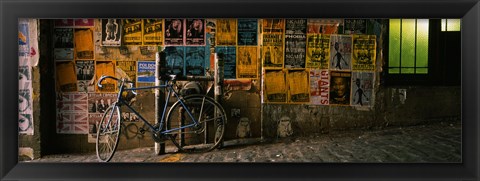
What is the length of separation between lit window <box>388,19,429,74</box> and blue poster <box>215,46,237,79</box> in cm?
293

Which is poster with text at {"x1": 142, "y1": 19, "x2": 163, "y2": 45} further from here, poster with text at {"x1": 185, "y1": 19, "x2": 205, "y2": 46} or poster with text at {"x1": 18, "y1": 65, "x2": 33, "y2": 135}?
poster with text at {"x1": 18, "y1": 65, "x2": 33, "y2": 135}

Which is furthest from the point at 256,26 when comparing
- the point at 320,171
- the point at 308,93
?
the point at 320,171

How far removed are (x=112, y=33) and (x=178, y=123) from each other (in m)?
1.88

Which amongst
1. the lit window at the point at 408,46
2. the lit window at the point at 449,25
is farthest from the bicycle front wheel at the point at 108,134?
the lit window at the point at 449,25

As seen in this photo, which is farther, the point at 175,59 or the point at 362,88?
the point at 362,88

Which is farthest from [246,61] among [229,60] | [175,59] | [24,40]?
[24,40]

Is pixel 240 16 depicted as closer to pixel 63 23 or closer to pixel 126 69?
pixel 126 69

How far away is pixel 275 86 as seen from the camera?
6.68 metres

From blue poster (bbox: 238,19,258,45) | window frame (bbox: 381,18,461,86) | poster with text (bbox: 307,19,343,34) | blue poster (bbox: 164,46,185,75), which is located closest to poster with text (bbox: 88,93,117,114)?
blue poster (bbox: 164,46,185,75)

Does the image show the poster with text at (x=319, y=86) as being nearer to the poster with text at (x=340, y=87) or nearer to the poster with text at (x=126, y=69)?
the poster with text at (x=340, y=87)

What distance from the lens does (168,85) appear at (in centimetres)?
559
